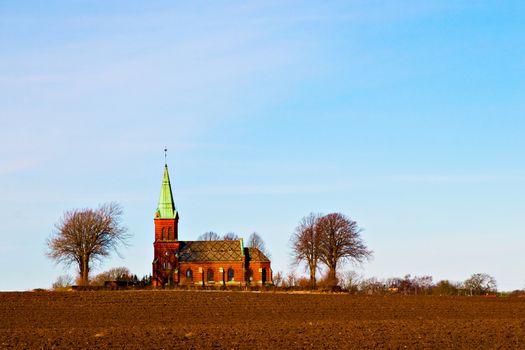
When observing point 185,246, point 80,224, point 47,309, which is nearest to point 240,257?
point 185,246

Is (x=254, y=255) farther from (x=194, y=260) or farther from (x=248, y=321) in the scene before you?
(x=248, y=321)

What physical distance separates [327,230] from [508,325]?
61.8m

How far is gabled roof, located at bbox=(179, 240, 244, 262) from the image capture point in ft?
385

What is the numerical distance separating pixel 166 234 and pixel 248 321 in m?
68.5

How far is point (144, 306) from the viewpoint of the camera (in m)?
62.2

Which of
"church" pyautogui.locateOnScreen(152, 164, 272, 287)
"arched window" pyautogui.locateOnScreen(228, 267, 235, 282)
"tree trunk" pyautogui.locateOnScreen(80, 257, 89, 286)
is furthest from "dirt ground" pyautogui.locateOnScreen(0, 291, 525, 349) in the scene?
"arched window" pyautogui.locateOnScreen(228, 267, 235, 282)

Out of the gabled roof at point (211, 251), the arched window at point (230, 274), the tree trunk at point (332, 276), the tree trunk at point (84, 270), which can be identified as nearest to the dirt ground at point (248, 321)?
the tree trunk at point (84, 270)

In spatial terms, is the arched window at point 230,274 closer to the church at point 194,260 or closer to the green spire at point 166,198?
the church at point 194,260

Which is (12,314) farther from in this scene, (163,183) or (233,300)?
(163,183)

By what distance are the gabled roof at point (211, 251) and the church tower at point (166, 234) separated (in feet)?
5.40

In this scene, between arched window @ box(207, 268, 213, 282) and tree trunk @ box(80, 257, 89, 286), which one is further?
arched window @ box(207, 268, 213, 282)

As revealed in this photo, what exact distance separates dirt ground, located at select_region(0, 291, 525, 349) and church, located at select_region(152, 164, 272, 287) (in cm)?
4161

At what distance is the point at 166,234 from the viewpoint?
11800 cm

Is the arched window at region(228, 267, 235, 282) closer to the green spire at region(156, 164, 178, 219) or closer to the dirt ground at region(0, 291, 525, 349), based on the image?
the green spire at region(156, 164, 178, 219)
